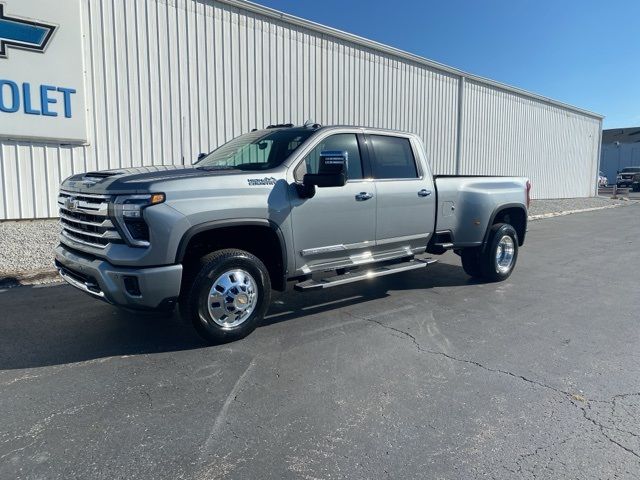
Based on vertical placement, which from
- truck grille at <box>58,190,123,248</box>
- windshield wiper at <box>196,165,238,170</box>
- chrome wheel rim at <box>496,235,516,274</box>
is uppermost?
windshield wiper at <box>196,165,238,170</box>

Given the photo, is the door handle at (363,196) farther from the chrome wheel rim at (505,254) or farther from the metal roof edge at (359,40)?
the metal roof edge at (359,40)

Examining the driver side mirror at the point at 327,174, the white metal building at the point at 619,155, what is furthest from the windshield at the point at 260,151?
the white metal building at the point at 619,155

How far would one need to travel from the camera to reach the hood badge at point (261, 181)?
4.58m

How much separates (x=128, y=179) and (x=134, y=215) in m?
0.38

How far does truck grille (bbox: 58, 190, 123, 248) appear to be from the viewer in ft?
13.4

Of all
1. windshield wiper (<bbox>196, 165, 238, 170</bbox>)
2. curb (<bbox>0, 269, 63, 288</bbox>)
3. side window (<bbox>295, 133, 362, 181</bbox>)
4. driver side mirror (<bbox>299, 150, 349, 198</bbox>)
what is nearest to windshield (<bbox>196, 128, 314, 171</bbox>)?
windshield wiper (<bbox>196, 165, 238, 170</bbox>)

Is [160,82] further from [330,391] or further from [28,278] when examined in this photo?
[330,391]

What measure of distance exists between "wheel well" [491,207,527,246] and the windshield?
385 cm

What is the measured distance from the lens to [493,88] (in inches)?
803

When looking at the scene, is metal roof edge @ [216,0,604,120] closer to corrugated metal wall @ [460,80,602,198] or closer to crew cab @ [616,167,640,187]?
corrugated metal wall @ [460,80,602,198]

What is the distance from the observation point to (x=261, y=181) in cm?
465

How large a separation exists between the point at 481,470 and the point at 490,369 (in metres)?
1.50

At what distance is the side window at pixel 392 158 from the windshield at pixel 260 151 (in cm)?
94

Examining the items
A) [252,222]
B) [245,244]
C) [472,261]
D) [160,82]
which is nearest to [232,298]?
[245,244]
